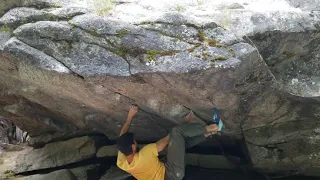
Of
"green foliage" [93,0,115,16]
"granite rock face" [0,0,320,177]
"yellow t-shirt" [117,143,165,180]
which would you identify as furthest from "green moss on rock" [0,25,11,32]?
"yellow t-shirt" [117,143,165,180]

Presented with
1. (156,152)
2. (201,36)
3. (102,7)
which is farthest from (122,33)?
(156,152)

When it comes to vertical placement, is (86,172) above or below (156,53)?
below

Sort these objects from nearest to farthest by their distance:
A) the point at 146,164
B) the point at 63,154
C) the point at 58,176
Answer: the point at 146,164 < the point at 58,176 < the point at 63,154

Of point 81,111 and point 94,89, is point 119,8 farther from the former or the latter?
point 81,111

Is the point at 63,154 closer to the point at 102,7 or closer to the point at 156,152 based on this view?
Answer: the point at 156,152

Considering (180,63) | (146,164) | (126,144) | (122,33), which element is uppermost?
(122,33)

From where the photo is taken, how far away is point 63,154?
8336 millimetres

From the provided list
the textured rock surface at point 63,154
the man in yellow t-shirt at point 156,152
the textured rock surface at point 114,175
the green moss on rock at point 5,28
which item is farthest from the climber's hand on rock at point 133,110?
the textured rock surface at point 63,154

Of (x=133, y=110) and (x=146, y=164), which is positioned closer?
(x=133, y=110)

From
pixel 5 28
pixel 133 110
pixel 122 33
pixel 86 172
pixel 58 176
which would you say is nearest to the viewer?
pixel 122 33

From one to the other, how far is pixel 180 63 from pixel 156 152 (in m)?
2.18

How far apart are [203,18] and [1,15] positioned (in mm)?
3321

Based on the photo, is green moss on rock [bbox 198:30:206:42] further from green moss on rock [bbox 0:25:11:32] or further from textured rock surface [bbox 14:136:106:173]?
textured rock surface [bbox 14:136:106:173]

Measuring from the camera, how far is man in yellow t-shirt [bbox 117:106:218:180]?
6.17m
